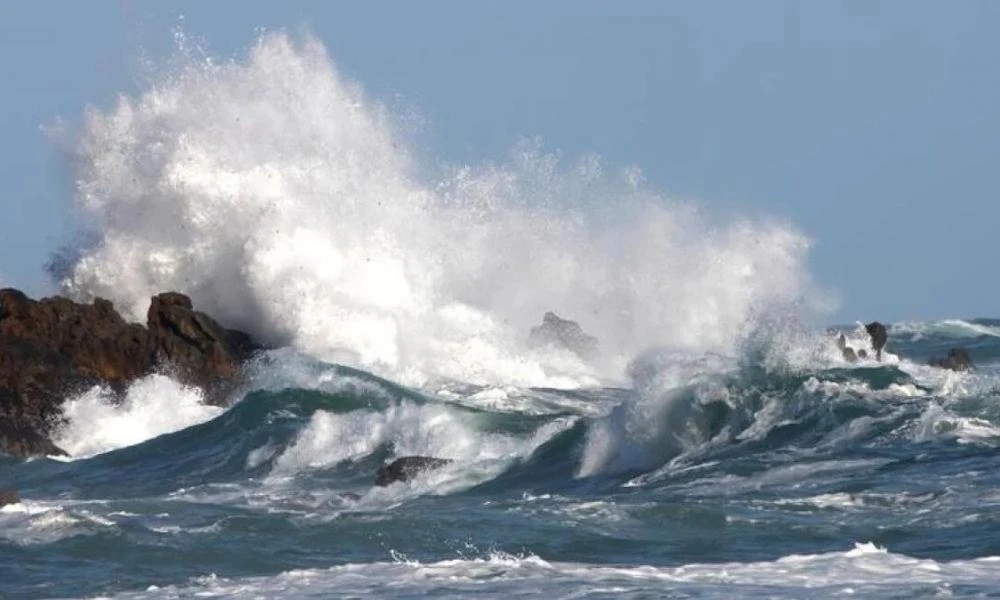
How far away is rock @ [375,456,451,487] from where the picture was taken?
63.4ft

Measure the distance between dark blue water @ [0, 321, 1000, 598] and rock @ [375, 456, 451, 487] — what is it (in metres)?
0.14

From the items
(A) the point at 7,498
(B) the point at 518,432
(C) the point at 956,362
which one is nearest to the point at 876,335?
(C) the point at 956,362

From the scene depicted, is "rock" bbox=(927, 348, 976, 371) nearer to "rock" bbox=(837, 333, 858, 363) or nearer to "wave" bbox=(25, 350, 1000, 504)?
"rock" bbox=(837, 333, 858, 363)

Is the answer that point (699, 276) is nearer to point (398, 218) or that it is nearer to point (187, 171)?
point (398, 218)

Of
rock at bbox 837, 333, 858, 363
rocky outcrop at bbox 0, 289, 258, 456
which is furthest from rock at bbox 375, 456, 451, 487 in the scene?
rock at bbox 837, 333, 858, 363

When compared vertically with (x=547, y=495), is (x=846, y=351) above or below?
above

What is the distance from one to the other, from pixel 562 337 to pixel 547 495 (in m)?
16.3

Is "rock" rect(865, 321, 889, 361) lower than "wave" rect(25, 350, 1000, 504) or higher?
higher

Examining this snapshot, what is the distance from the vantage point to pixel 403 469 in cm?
1942

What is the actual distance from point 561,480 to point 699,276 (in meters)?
18.0

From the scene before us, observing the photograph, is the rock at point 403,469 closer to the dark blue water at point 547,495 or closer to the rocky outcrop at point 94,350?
the dark blue water at point 547,495

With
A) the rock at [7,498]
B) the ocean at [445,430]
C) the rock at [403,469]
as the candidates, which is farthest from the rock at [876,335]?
the rock at [7,498]

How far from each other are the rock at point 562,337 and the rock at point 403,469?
14348 mm

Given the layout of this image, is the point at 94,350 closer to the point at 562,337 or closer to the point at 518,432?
the point at 518,432
